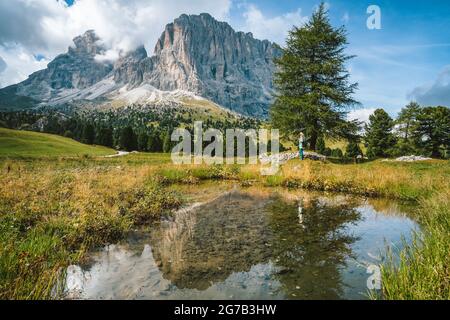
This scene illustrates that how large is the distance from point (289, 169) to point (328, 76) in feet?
50.8

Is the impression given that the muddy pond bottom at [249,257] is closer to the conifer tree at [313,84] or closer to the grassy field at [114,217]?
the grassy field at [114,217]

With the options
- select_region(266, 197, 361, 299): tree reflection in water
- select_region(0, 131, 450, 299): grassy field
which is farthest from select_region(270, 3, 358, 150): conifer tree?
select_region(266, 197, 361, 299): tree reflection in water

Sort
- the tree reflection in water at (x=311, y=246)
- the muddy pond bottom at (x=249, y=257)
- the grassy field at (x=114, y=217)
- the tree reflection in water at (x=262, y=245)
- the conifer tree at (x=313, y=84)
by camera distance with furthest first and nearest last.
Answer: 1. the conifer tree at (x=313, y=84)
2. the tree reflection in water at (x=262, y=245)
3. the tree reflection in water at (x=311, y=246)
4. the muddy pond bottom at (x=249, y=257)
5. the grassy field at (x=114, y=217)

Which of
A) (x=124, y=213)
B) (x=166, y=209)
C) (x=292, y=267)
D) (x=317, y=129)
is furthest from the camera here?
(x=317, y=129)

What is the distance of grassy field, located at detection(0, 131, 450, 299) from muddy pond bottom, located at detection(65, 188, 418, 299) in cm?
61

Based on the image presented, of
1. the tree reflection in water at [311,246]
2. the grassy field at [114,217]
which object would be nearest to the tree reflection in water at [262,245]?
the tree reflection in water at [311,246]

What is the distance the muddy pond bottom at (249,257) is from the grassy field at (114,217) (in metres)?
0.61

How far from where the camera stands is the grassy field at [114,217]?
505 centimetres

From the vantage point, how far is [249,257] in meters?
7.77

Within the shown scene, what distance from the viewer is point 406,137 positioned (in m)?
56.2

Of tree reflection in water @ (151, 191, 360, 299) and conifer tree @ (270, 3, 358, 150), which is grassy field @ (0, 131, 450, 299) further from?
conifer tree @ (270, 3, 358, 150)

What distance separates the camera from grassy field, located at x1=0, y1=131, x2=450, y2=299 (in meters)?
5.05
